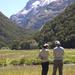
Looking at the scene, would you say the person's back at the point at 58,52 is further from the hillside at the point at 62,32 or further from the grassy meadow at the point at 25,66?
the hillside at the point at 62,32

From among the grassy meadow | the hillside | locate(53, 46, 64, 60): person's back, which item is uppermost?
the hillside

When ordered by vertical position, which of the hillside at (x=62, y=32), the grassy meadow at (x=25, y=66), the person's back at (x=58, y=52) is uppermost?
the hillside at (x=62, y=32)

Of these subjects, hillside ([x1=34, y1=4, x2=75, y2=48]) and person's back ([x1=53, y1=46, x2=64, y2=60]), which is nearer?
person's back ([x1=53, y1=46, x2=64, y2=60])

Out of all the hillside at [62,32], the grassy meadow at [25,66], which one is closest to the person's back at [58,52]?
the grassy meadow at [25,66]

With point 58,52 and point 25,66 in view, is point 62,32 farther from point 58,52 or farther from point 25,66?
point 58,52

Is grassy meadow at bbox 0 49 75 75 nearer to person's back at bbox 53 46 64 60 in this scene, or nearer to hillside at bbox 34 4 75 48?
person's back at bbox 53 46 64 60

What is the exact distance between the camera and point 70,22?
616 ft

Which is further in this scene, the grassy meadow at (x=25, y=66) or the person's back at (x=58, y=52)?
the grassy meadow at (x=25, y=66)

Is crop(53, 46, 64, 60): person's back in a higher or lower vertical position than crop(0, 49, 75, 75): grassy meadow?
higher

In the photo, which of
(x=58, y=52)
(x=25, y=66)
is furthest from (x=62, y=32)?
(x=58, y=52)

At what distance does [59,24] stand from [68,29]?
1863 centimetres

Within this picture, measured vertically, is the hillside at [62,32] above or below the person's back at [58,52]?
above

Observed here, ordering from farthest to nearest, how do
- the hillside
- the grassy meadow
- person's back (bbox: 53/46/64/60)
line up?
the hillside
the grassy meadow
person's back (bbox: 53/46/64/60)

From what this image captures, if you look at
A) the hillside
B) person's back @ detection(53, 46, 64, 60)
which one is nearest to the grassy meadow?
person's back @ detection(53, 46, 64, 60)
